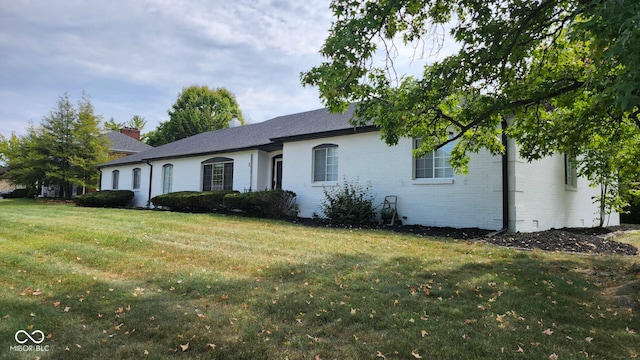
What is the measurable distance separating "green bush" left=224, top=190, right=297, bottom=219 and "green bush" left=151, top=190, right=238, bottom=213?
1218 millimetres

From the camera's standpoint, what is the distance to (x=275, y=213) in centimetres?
1394

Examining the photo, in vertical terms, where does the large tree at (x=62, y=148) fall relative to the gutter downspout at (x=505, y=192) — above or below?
above

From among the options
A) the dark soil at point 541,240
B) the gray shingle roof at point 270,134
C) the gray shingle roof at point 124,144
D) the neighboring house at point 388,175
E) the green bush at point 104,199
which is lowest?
the dark soil at point 541,240

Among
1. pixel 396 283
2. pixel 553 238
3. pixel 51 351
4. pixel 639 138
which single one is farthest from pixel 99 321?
pixel 639 138

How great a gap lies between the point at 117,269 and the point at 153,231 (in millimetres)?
3684

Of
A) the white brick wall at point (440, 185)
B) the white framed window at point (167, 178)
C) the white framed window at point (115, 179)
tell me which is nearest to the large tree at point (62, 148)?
the white framed window at point (115, 179)

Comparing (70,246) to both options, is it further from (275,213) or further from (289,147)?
(289,147)

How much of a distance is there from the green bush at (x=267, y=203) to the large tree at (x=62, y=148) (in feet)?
51.5

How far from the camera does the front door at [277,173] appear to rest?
54.2ft

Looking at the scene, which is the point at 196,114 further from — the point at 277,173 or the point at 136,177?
the point at 277,173

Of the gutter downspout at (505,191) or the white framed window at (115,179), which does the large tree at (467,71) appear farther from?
the white framed window at (115,179)

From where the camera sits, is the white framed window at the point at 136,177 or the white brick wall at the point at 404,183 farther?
the white framed window at the point at 136,177

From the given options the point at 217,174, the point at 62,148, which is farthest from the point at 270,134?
the point at 62,148

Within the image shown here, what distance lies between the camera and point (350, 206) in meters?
12.0
